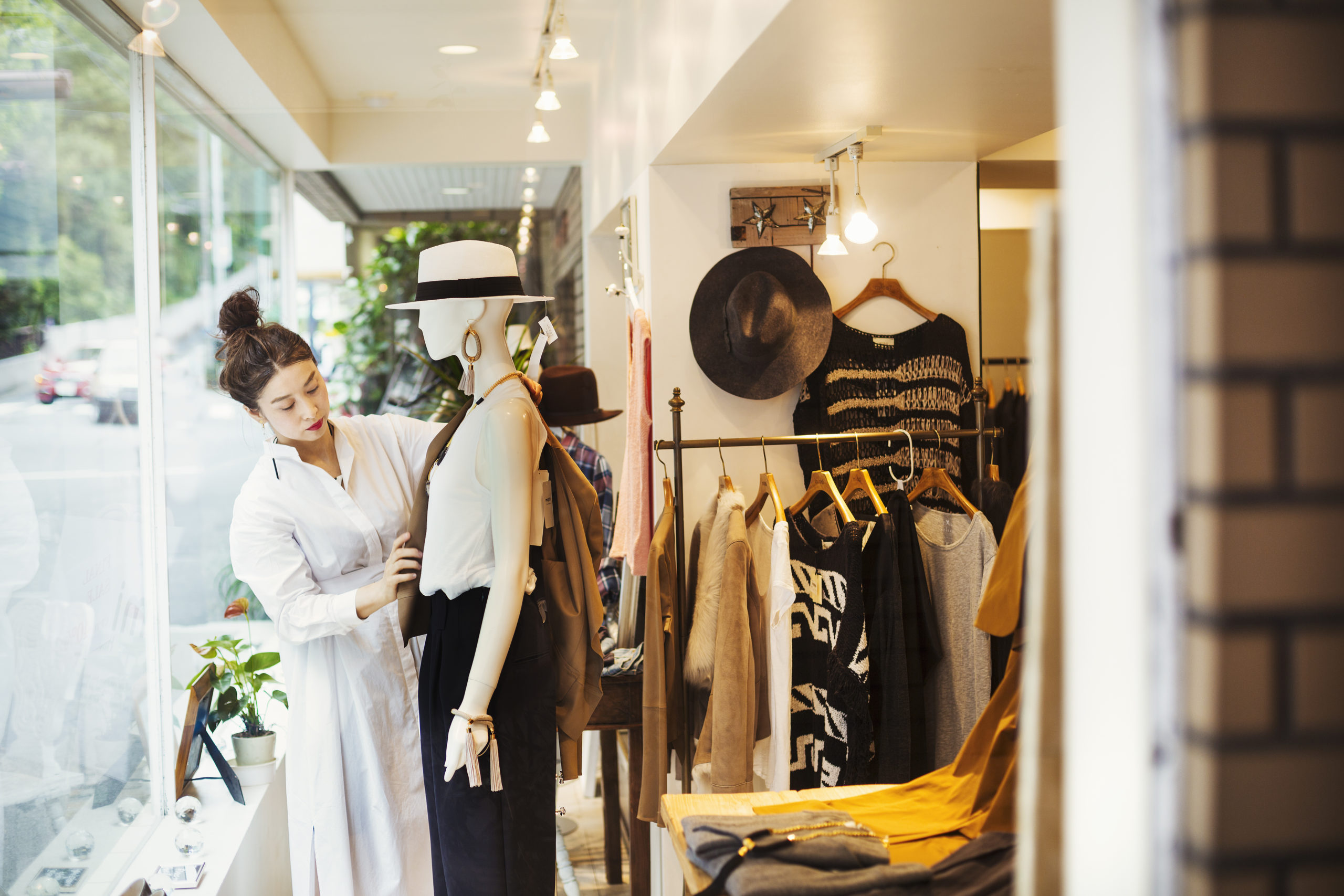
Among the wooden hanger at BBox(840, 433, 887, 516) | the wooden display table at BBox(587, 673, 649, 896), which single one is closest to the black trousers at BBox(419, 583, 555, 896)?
the wooden display table at BBox(587, 673, 649, 896)

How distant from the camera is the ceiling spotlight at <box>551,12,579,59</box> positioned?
2246mm

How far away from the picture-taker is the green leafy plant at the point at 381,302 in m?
2.12

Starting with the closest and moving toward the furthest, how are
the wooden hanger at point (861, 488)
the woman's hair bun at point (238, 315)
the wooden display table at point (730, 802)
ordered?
the wooden display table at point (730, 802) → the woman's hair bun at point (238, 315) → the wooden hanger at point (861, 488)

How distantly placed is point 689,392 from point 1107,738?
1866 mm

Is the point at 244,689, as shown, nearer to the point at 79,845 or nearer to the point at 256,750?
the point at 256,750

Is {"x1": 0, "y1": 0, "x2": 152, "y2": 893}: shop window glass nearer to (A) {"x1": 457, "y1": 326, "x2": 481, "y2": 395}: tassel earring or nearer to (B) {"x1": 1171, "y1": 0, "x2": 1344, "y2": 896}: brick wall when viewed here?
(A) {"x1": 457, "y1": 326, "x2": 481, "y2": 395}: tassel earring

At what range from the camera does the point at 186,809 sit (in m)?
2.06

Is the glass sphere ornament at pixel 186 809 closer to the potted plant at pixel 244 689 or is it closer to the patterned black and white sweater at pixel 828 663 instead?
Result: the potted plant at pixel 244 689

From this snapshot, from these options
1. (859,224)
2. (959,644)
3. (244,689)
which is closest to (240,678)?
(244,689)

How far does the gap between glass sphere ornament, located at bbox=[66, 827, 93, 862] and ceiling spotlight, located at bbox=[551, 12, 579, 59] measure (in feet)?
6.24

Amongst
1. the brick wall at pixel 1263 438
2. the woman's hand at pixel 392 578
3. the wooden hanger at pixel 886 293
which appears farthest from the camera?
the wooden hanger at pixel 886 293

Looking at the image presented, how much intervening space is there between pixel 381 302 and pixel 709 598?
39.8 inches

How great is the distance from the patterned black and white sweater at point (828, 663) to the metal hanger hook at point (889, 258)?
740 mm

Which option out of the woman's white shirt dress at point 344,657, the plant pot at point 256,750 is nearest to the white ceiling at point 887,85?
the woman's white shirt dress at point 344,657
